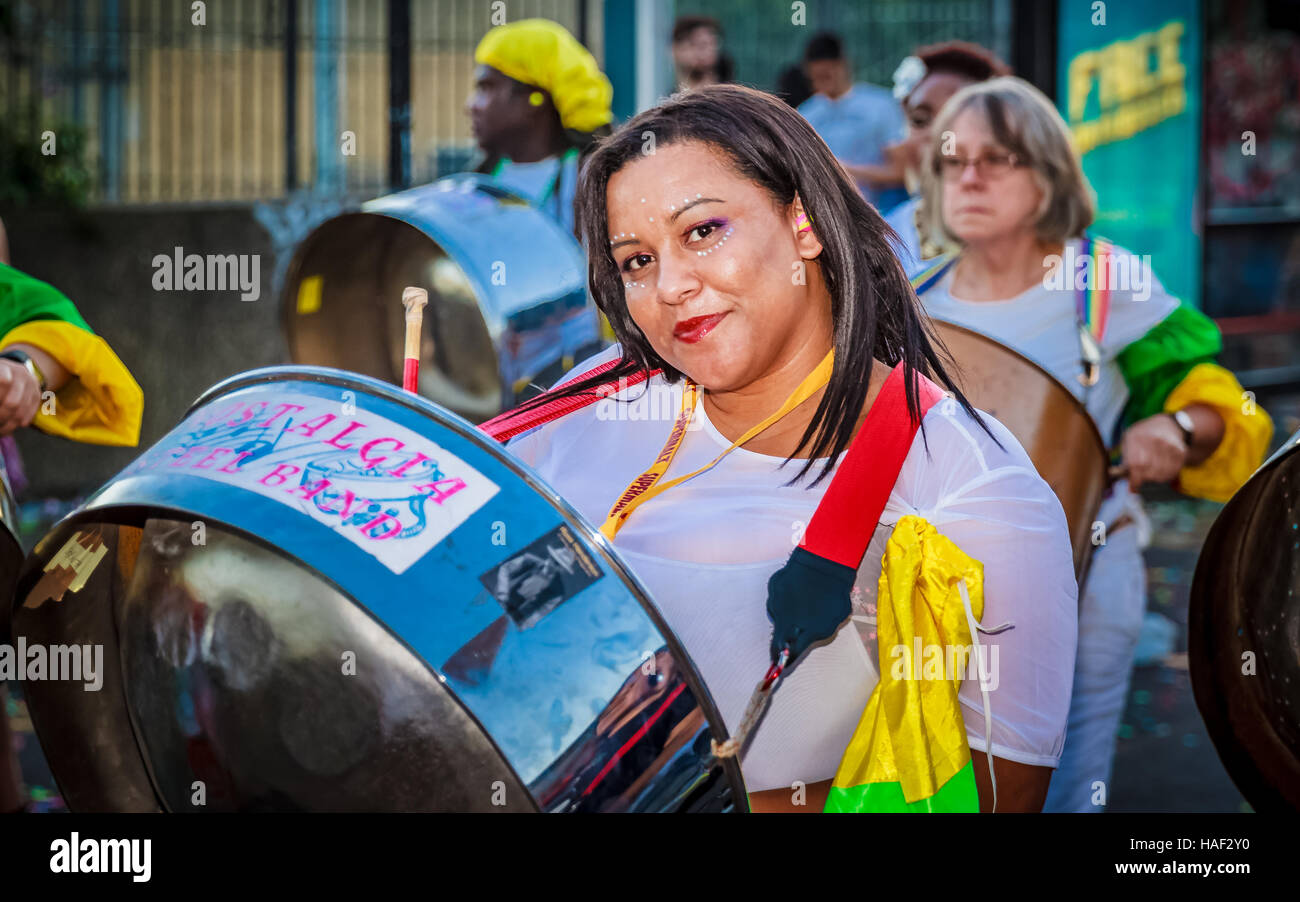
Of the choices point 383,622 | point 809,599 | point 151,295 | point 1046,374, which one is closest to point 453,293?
Answer: point 1046,374

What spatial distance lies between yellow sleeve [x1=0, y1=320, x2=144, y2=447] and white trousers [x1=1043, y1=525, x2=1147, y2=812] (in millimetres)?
1297

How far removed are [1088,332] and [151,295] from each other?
2.28 metres

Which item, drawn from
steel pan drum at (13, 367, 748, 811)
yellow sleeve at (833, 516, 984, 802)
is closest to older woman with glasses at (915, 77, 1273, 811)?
yellow sleeve at (833, 516, 984, 802)

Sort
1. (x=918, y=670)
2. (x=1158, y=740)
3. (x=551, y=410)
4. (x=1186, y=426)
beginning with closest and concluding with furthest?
(x=918, y=670) < (x=551, y=410) < (x=1186, y=426) < (x=1158, y=740)

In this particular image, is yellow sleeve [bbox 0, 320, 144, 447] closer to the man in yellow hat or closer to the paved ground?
the paved ground

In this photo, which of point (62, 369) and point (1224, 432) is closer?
point (62, 369)

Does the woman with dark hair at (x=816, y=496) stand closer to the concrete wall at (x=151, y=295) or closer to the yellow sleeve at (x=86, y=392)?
the yellow sleeve at (x=86, y=392)

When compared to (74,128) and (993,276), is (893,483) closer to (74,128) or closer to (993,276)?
(993,276)

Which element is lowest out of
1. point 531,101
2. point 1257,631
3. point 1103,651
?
point 1103,651

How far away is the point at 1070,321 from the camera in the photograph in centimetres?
193

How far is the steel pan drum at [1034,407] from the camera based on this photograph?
151cm

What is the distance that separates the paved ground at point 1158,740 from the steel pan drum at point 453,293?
23.5 inches

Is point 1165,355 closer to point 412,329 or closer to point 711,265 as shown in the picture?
point 711,265

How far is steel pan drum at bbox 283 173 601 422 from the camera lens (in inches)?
84.0
